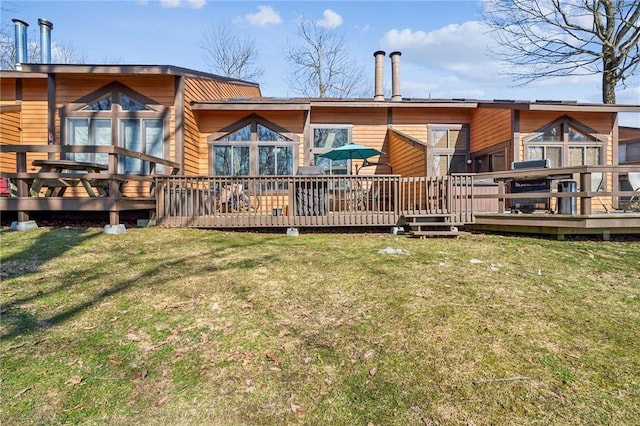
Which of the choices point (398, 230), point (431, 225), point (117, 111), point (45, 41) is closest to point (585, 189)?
point (431, 225)

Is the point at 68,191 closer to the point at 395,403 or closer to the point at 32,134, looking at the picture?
the point at 32,134

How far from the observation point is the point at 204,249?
5375 millimetres

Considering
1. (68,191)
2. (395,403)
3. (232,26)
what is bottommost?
(395,403)

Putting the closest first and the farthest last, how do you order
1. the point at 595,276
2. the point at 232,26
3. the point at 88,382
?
the point at 88,382 → the point at 595,276 → the point at 232,26

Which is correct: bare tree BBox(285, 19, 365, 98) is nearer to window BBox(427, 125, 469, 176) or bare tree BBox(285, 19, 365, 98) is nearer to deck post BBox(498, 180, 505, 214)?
window BBox(427, 125, 469, 176)

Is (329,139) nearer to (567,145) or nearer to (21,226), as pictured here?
(567,145)

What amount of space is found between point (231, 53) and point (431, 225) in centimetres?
2652

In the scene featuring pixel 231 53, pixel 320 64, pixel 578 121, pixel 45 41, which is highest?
pixel 231 53

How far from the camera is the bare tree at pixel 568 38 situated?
13562 millimetres

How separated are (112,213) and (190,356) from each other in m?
4.72

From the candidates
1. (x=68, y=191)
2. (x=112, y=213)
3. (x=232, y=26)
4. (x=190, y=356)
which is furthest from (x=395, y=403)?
(x=232, y=26)

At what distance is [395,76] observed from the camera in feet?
38.0

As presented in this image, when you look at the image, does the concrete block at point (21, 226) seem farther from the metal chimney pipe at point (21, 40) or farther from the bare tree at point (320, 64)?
the bare tree at point (320, 64)

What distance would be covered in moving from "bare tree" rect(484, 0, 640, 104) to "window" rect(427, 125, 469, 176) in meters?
8.41
